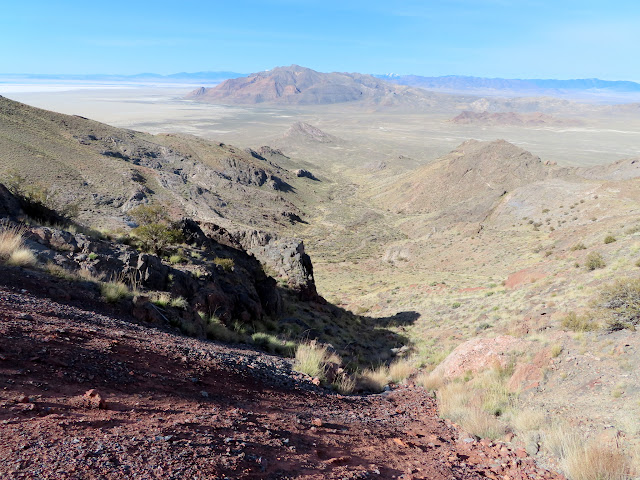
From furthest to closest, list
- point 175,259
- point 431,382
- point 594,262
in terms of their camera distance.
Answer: point 594,262 → point 175,259 → point 431,382

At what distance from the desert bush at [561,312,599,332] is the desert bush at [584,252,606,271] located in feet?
23.7

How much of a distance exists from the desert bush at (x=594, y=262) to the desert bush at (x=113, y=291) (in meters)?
17.3

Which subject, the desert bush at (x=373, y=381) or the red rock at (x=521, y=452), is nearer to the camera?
the red rock at (x=521, y=452)

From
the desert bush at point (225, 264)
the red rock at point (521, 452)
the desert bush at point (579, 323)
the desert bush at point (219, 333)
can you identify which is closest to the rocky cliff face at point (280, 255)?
the desert bush at point (225, 264)

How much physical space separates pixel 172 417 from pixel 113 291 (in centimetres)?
464

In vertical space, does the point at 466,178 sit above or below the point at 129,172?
below

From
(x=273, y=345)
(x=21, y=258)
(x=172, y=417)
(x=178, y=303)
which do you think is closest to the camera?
(x=172, y=417)

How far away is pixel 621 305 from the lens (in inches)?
380

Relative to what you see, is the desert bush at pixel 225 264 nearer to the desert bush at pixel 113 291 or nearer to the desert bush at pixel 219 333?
the desert bush at pixel 219 333

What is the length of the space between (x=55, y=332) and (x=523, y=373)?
26.8ft

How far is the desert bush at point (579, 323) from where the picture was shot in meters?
9.36

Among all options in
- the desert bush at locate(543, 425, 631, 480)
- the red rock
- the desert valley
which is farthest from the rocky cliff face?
the desert bush at locate(543, 425, 631, 480)

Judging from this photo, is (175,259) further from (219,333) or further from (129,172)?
(129,172)

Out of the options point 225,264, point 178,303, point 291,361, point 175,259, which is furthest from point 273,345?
point 225,264
